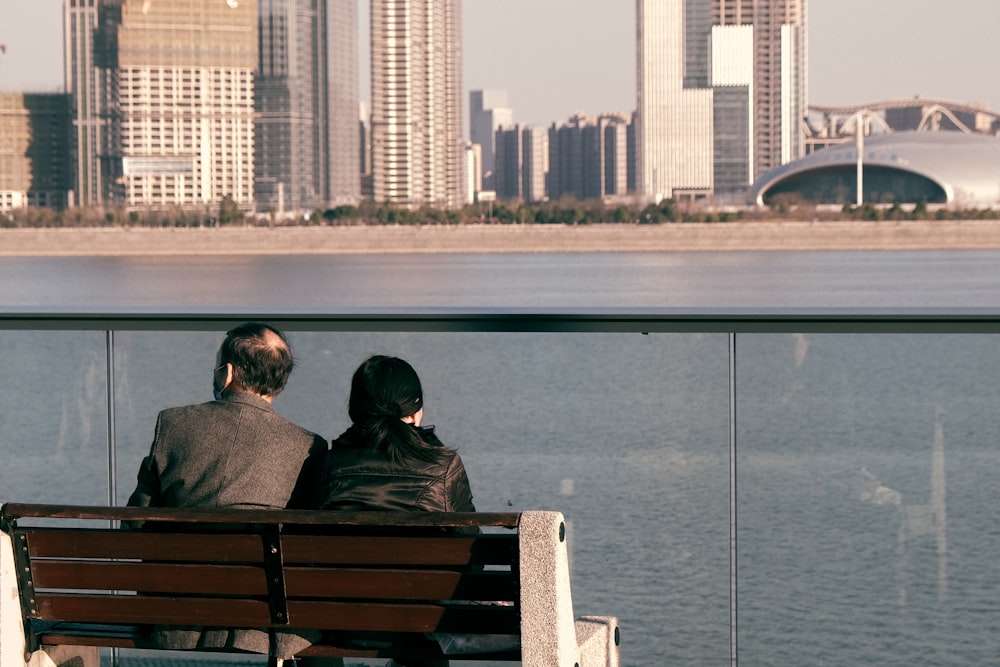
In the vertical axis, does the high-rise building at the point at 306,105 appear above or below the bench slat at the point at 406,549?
above

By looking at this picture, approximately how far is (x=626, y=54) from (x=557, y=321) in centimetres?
6471

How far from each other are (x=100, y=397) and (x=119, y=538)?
3.15 ft

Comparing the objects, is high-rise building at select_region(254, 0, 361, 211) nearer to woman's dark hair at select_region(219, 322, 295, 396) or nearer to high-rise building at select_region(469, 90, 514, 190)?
high-rise building at select_region(469, 90, 514, 190)

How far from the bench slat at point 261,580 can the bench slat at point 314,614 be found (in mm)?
16

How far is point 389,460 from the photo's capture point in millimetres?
1725

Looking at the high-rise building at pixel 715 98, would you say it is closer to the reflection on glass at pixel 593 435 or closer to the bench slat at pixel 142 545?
the reflection on glass at pixel 593 435

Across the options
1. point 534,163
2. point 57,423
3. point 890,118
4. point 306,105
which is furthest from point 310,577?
point 306,105

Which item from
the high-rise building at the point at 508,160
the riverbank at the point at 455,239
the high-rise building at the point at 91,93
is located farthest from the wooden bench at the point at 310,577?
the high-rise building at the point at 91,93

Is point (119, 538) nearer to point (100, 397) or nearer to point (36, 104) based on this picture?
point (100, 397)

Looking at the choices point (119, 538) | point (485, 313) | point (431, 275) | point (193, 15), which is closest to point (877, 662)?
point (485, 313)

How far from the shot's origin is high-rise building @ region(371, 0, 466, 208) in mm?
64375

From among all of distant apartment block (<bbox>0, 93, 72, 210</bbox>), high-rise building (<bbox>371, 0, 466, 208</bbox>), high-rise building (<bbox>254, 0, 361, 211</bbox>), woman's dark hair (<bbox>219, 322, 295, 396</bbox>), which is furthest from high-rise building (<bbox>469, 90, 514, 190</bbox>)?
woman's dark hair (<bbox>219, 322, 295, 396</bbox>)

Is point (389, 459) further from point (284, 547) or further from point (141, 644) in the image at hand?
point (141, 644)

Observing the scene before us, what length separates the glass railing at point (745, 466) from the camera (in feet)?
7.47
